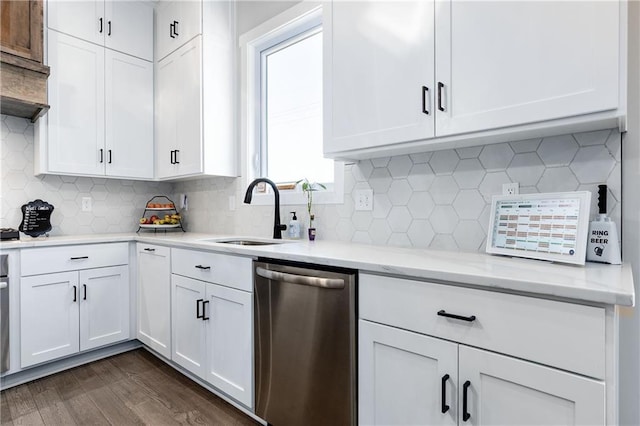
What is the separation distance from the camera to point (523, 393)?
0.96 meters

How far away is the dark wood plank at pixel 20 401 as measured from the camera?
6.24ft

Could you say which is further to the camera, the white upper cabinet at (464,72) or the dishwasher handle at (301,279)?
the dishwasher handle at (301,279)

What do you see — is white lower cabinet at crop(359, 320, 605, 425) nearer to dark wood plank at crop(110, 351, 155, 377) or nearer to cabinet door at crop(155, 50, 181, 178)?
dark wood plank at crop(110, 351, 155, 377)

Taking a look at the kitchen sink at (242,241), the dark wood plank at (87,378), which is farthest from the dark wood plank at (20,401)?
the kitchen sink at (242,241)

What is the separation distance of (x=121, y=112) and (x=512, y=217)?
297cm

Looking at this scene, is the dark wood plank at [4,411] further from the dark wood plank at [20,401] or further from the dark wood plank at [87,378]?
the dark wood plank at [87,378]

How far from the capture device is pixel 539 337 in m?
0.92

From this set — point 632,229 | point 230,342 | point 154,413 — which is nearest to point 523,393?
point 632,229

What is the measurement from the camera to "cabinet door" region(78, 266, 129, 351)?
2463 mm

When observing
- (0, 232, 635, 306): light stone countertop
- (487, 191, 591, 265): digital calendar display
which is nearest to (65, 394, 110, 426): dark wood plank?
(0, 232, 635, 306): light stone countertop

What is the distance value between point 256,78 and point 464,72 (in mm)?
1843

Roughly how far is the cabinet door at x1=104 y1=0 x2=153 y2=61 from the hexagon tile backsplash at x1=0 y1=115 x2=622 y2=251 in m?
0.95

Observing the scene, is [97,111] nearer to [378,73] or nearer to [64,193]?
[64,193]

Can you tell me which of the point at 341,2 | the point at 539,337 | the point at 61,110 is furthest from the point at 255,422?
the point at 61,110
